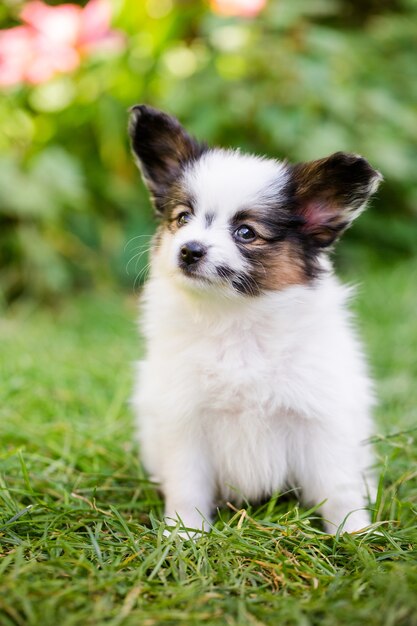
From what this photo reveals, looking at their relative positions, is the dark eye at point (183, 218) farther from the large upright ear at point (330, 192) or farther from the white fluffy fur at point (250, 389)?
the large upright ear at point (330, 192)

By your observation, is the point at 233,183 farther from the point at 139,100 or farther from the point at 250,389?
the point at 139,100

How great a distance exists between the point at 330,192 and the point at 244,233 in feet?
1.34

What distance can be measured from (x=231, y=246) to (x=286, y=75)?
14.2ft

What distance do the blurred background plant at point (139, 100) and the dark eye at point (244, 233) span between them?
377 centimetres

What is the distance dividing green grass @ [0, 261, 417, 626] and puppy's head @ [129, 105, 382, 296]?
0.93 meters

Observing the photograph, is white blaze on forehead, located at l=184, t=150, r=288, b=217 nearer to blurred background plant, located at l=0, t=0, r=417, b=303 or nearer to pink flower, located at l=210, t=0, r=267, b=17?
blurred background plant, located at l=0, t=0, r=417, b=303

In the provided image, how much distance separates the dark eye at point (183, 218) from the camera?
10.0ft

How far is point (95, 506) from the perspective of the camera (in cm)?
291

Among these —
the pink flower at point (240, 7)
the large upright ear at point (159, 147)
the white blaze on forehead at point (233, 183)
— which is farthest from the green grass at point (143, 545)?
the pink flower at point (240, 7)

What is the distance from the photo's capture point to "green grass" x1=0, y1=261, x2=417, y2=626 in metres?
2.17

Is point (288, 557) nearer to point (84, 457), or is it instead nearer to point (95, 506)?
point (95, 506)

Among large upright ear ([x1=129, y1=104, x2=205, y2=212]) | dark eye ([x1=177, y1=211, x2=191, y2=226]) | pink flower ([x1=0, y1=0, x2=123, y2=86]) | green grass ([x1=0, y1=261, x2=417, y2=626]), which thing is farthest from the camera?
pink flower ([x1=0, y1=0, x2=123, y2=86])

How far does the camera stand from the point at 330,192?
9.84 feet

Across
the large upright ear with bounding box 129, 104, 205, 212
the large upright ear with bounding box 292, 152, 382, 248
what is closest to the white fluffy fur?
the large upright ear with bounding box 292, 152, 382, 248
